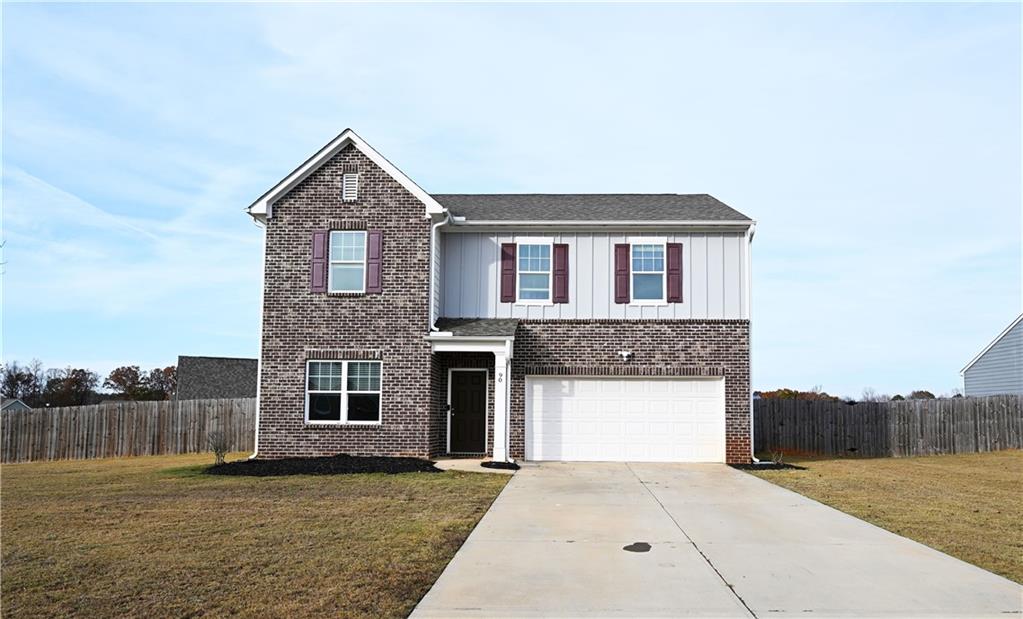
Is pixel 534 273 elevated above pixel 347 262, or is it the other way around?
pixel 347 262

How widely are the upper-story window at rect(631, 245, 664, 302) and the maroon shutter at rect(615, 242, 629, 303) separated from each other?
17 centimetres

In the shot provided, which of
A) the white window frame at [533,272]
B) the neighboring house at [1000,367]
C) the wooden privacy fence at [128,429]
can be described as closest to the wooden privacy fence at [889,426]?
the white window frame at [533,272]

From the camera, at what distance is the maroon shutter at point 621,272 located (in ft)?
67.4

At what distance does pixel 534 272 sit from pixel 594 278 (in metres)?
1.42

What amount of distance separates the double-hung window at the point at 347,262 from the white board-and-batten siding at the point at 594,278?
2044 mm

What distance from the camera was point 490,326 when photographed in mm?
20109

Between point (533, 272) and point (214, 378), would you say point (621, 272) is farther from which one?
point (214, 378)

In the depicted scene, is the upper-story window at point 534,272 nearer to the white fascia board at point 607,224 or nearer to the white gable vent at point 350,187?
the white fascia board at point 607,224

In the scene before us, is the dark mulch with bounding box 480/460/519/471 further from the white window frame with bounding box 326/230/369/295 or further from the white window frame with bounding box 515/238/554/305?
the white window frame with bounding box 326/230/369/295

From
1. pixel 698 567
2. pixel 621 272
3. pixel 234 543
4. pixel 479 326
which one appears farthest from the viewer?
pixel 621 272

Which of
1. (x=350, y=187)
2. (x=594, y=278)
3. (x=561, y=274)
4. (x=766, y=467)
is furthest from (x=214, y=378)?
(x=766, y=467)

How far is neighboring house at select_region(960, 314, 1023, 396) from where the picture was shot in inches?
1534

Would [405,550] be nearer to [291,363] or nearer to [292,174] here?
[291,363]

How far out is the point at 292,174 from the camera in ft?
65.9
